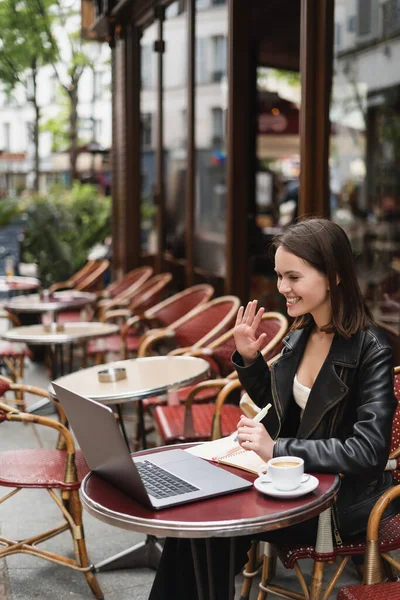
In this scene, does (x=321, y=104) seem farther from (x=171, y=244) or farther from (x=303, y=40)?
(x=171, y=244)

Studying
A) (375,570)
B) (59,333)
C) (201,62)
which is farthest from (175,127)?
(375,570)

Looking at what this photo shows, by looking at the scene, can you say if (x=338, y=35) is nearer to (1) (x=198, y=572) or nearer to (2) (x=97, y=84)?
(1) (x=198, y=572)

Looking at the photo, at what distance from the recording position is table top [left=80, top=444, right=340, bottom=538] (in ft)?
7.17

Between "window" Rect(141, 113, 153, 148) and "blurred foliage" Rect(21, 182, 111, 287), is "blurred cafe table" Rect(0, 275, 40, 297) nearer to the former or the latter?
"blurred foliage" Rect(21, 182, 111, 287)

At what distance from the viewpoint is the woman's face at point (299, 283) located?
2703 millimetres

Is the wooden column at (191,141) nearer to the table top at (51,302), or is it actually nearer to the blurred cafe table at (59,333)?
the table top at (51,302)

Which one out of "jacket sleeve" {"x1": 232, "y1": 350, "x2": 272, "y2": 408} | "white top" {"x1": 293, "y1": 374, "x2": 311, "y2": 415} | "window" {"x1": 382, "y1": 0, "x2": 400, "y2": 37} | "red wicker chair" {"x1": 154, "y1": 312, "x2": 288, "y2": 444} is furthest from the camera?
"window" {"x1": 382, "y1": 0, "x2": 400, "y2": 37}

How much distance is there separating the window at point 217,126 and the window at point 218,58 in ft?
0.83

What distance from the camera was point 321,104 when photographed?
4.94m

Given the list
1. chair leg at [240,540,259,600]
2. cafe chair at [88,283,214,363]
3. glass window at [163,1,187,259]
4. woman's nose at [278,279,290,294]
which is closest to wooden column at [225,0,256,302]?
cafe chair at [88,283,214,363]

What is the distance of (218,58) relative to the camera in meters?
7.03

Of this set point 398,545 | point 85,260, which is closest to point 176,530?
point 398,545

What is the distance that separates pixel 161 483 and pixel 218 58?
5157 millimetres

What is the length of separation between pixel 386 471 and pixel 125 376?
1.64 meters
